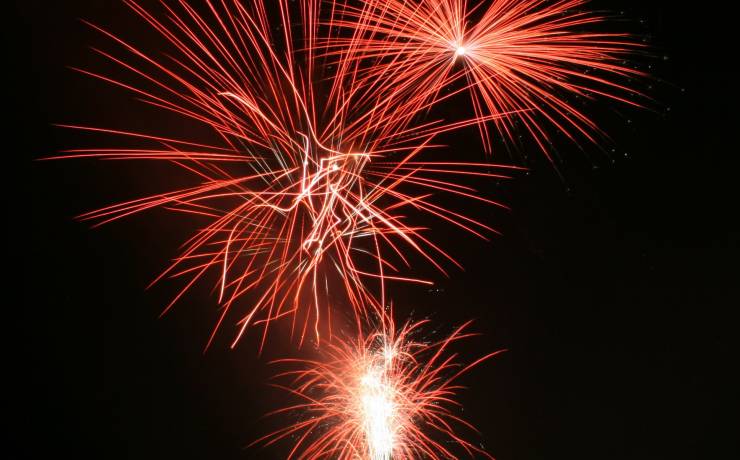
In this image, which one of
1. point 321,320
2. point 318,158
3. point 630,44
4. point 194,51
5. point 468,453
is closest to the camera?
point 318,158

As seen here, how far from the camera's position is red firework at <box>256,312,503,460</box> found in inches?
145

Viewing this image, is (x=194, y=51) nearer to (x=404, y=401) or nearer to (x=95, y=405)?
(x=404, y=401)

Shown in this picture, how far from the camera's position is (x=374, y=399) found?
147 inches

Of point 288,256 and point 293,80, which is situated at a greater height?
point 293,80

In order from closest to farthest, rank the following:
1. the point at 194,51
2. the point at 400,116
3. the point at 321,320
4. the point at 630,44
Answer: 1. the point at 400,116
2. the point at 194,51
3. the point at 630,44
4. the point at 321,320

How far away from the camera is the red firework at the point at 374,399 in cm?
367

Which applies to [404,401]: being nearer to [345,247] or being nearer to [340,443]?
[340,443]

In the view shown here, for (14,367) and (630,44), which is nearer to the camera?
(630,44)

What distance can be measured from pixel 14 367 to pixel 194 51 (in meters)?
3.10

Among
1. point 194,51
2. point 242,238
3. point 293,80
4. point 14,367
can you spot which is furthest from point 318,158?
point 14,367

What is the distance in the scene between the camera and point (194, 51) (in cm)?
339

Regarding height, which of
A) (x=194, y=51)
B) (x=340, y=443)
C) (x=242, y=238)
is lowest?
(x=340, y=443)

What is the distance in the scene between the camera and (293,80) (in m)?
2.92

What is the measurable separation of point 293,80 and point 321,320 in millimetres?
1925
